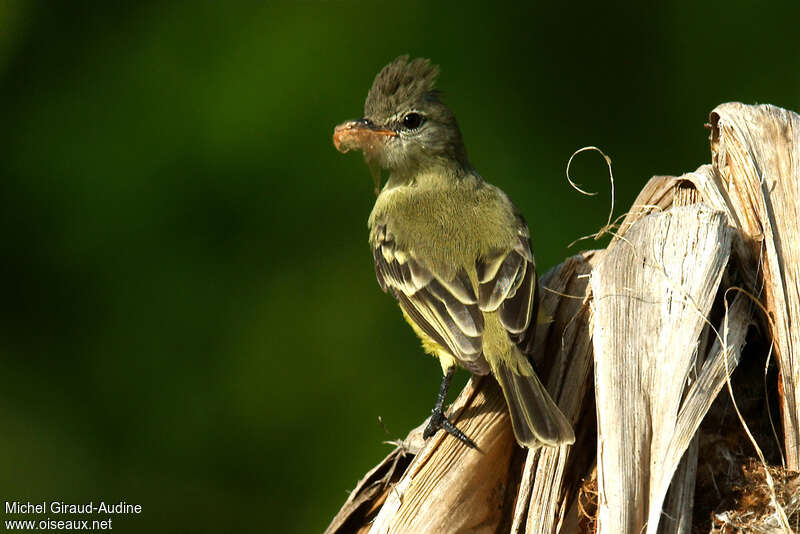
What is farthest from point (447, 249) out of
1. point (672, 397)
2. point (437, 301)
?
point (672, 397)

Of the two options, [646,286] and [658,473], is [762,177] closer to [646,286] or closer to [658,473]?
[646,286]

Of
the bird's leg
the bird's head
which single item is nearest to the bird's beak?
the bird's head

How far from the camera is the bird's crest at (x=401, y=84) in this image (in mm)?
4512

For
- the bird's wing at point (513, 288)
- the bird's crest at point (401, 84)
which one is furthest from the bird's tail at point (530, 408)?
the bird's crest at point (401, 84)

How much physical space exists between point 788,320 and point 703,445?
411 mm

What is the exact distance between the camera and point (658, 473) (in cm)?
234

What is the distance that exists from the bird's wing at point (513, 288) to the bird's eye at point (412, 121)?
89 cm

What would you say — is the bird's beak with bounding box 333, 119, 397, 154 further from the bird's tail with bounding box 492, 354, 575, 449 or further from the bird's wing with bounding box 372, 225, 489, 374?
the bird's tail with bounding box 492, 354, 575, 449

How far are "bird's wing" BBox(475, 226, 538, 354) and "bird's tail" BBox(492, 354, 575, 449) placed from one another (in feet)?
0.39

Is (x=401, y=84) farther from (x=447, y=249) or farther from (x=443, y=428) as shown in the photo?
(x=443, y=428)

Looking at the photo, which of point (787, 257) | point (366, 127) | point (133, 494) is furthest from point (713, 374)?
point (133, 494)

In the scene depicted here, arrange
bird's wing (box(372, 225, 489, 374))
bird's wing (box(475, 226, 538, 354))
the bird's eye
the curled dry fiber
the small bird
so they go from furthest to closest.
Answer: the bird's eye
bird's wing (box(372, 225, 489, 374))
bird's wing (box(475, 226, 538, 354))
the small bird
the curled dry fiber

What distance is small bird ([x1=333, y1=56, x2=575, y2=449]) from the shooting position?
10.2ft

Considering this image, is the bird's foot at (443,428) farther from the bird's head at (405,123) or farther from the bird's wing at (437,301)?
the bird's head at (405,123)
